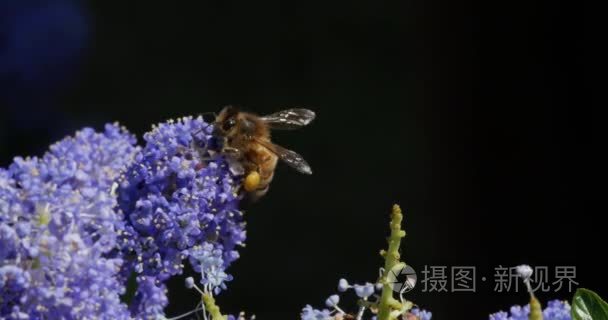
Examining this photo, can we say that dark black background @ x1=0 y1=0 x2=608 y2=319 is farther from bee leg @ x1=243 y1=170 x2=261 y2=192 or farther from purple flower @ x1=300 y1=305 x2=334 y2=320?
purple flower @ x1=300 y1=305 x2=334 y2=320

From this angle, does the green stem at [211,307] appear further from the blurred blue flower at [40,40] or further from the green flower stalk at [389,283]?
the blurred blue flower at [40,40]

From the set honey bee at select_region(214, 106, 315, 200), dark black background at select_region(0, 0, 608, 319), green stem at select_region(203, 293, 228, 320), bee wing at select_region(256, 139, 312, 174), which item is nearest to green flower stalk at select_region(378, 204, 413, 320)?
green stem at select_region(203, 293, 228, 320)

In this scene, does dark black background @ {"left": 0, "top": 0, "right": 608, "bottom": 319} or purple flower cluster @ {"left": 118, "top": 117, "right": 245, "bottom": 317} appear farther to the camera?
dark black background @ {"left": 0, "top": 0, "right": 608, "bottom": 319}

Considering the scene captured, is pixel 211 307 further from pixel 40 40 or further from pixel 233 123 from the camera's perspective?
pixel 40 40

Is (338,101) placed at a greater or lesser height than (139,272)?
greater

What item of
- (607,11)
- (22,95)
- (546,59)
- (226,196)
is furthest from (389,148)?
(226,196)

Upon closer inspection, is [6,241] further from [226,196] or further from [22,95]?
[22,95]

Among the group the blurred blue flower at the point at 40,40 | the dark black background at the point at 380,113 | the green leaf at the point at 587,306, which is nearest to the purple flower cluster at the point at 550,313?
the green leaf at the point at 587,306
